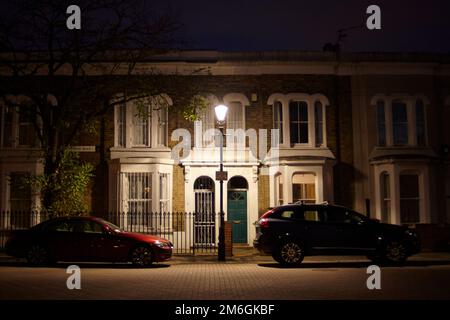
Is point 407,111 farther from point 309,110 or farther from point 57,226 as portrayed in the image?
point 57,226

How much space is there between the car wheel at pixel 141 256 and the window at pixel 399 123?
12549 millimetres

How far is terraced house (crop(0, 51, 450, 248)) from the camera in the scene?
22.1 metres

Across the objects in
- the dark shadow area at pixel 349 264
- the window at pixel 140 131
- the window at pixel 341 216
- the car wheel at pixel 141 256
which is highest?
the window at pixel 140 131

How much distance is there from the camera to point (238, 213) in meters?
22.4

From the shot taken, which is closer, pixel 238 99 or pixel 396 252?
pixel 396 252

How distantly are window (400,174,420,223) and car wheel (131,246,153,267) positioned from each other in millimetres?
11581

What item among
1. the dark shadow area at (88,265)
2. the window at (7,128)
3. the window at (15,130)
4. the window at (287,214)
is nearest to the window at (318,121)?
the window at (287,214)

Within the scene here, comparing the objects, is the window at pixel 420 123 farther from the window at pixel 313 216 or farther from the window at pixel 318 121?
the window at pixel 313 216

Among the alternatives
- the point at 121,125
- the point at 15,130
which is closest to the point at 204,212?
the point at 121,125

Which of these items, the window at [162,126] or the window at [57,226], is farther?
the window at [162,126]

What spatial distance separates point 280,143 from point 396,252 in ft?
26.6

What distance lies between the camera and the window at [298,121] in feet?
75.3
